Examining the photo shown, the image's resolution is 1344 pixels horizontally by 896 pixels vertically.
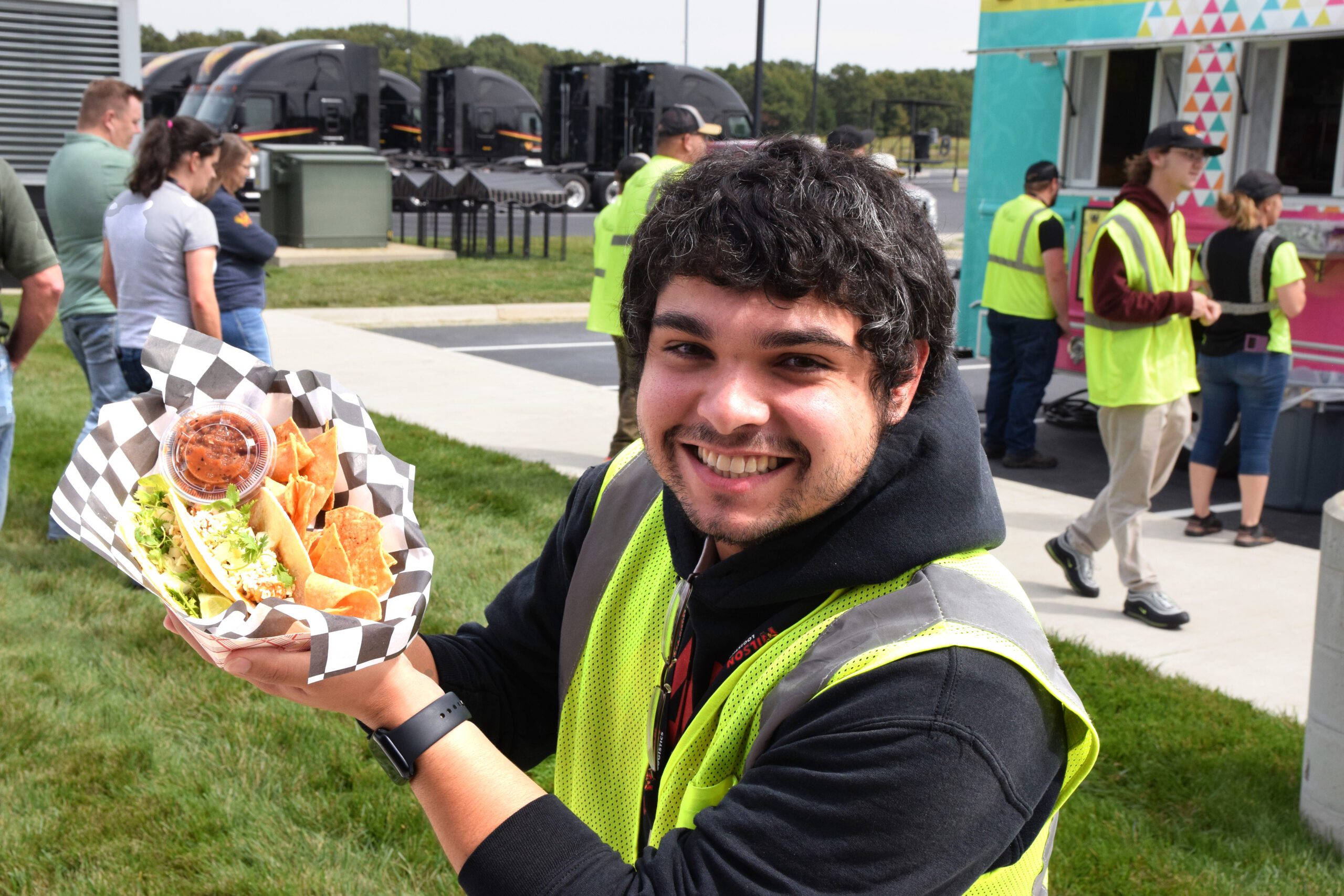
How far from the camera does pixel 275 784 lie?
148 inches

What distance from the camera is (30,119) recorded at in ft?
36.9

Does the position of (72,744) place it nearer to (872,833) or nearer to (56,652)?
(56,652)

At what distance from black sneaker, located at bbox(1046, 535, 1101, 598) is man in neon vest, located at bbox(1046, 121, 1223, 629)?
18 mm

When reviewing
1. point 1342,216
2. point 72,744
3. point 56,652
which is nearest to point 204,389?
point 72,744

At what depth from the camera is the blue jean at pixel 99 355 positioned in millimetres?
6078

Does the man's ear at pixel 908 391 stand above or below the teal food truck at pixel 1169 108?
below

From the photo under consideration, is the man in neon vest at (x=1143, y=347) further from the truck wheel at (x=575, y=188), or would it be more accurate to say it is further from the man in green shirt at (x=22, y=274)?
the truck wheel at (x=575, y=188)

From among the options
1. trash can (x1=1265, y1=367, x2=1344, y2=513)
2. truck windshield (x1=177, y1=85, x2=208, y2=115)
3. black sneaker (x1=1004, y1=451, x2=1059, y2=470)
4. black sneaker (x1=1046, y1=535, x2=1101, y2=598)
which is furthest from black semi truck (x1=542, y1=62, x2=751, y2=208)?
black sneaker (x1=1046, y1=535, x2=1101, y2=598)

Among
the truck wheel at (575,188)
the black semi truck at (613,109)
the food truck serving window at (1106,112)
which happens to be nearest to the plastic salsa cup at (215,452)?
the food truck serving window at (1106,112)

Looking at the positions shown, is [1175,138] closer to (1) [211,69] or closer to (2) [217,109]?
(2) [217,109]

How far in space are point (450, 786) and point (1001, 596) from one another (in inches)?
25.1

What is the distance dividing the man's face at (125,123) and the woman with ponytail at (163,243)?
1165 mm

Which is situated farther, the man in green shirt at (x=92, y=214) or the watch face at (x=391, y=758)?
the man in green shirt at (x=92, y=214)

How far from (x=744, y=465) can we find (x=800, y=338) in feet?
0.52
